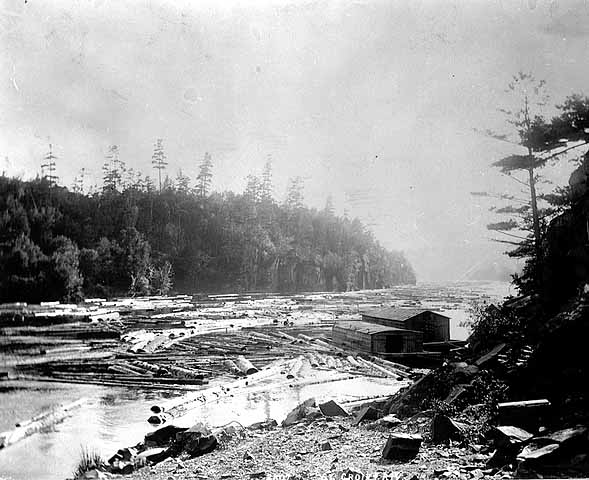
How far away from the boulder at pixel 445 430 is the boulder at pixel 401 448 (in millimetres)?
535

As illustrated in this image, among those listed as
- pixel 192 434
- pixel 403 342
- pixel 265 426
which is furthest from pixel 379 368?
pixel 192 434

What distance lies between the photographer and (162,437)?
472 inches

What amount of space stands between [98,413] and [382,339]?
1263cm

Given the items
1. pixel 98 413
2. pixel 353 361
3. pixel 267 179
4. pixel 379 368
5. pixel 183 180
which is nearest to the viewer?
pixel 98 413

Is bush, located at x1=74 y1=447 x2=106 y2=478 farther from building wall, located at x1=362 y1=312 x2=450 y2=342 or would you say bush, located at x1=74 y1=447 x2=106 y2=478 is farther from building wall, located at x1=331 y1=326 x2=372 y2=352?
building wall, located at x1=362 y1=312 x2=450 y2=342

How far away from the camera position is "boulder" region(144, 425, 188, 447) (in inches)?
465

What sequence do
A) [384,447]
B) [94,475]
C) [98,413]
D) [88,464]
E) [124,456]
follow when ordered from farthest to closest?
[98,413], [124,456], [88,464], [94,475], [384,447]

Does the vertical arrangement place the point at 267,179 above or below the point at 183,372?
above

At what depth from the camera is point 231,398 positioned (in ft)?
56.7

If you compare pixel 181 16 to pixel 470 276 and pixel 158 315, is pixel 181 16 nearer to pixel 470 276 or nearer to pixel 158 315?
pixel 470 276

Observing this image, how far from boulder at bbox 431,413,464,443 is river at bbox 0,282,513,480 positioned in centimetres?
705

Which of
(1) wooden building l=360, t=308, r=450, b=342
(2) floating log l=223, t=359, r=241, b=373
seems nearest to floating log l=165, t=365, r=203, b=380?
(2) floating log l=223, t=359, r=241, b=373

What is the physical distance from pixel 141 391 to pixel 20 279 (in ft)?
158

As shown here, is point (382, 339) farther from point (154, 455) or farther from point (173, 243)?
point (173, 243)
